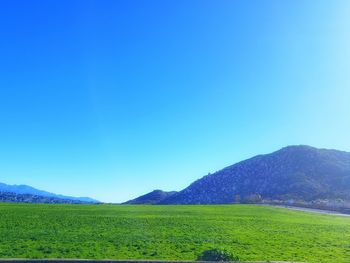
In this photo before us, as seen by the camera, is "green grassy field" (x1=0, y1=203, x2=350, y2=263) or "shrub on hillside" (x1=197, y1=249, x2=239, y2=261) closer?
"shrub on hillside" (x1=197, y1=249, x2=239, y2=261)

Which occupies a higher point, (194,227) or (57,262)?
(194,227)

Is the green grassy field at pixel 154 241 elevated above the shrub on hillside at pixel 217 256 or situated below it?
above

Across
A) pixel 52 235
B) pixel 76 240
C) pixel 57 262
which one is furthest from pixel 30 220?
pixel 57 262

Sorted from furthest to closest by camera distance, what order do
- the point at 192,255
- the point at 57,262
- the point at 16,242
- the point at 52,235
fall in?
1. the point at 52,235
2. the point at 16,242
3. the point at 192,255
4. the point at 57,262

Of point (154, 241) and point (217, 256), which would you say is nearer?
point (217, 256)

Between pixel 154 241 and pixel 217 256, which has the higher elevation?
pixel 154 241

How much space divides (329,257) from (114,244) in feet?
40.2

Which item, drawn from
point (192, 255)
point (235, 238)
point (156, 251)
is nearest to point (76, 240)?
point (156, 251)

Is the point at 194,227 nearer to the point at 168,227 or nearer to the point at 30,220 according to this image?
the point at 168,227

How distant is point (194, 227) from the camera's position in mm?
42375

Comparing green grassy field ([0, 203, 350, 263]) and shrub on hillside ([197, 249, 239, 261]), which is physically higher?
green grassy field ([0, 203, 350, 263])

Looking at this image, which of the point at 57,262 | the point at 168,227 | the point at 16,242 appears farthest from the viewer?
the point at 168,227

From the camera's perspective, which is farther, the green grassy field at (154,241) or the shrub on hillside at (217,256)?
the green grassy field at (154,241)

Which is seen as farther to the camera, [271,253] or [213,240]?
[213,240]
